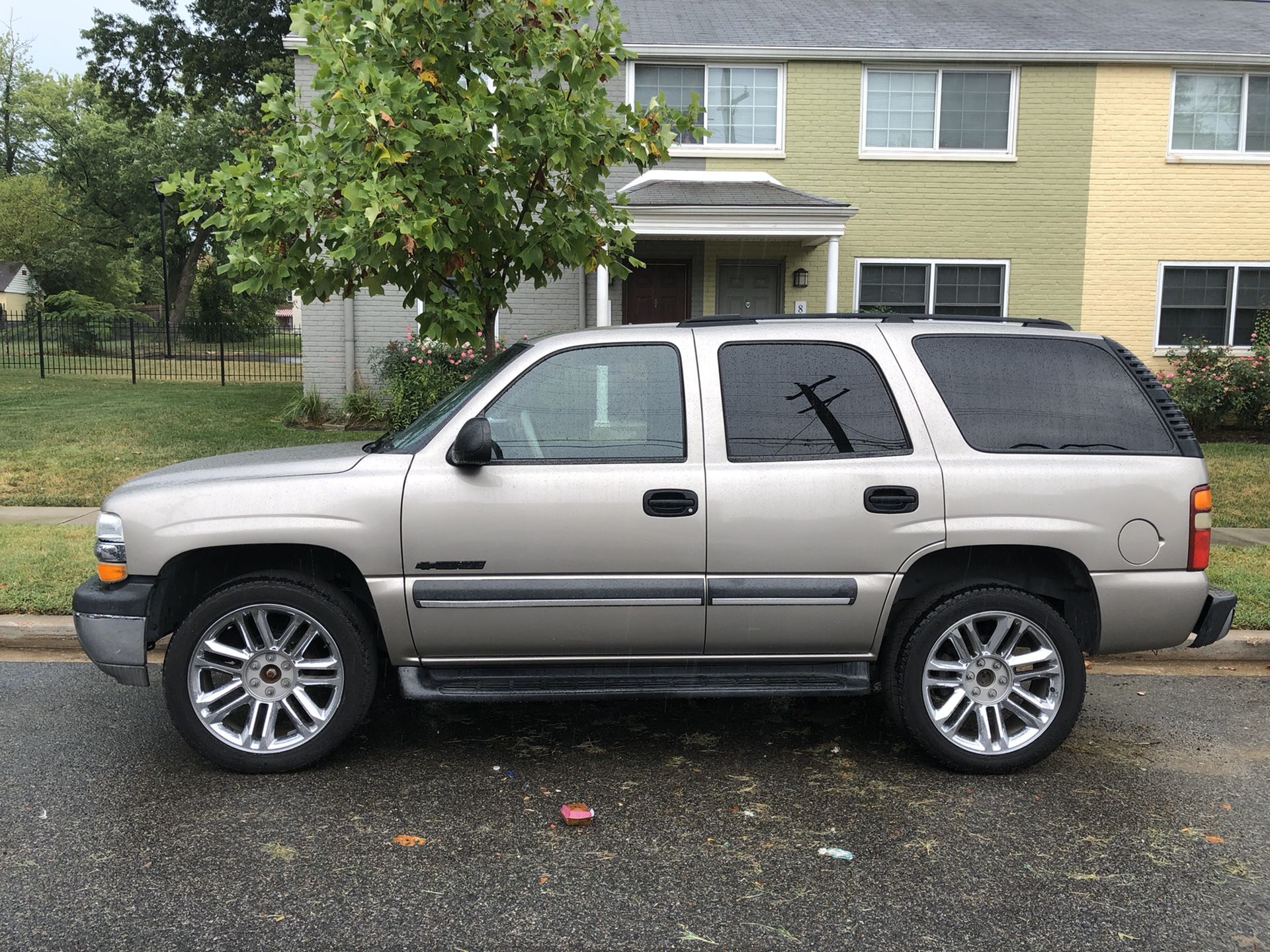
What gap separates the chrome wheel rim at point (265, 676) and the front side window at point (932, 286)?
13.6 metres

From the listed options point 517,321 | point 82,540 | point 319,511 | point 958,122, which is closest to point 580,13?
point 319,511

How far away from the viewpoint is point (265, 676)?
14.1ft

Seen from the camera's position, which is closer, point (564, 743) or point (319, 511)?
point (319, 511)

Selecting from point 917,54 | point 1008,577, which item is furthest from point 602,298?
point 1008,577

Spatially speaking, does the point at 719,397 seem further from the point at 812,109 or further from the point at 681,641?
the point at 812,109

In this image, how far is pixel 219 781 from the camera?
167 inches

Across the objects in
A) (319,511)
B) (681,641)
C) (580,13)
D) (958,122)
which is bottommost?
(681,641)

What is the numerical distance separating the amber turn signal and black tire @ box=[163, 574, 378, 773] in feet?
1.02

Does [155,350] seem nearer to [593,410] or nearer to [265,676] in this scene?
[265,676]

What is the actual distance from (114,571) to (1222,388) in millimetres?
15462

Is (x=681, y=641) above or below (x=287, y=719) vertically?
above

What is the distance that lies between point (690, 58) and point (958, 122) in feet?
13.8

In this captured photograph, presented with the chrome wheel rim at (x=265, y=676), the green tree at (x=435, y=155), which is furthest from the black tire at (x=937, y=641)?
the green tree at (x=435, y=155)

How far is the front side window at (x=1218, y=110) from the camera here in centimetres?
1658
